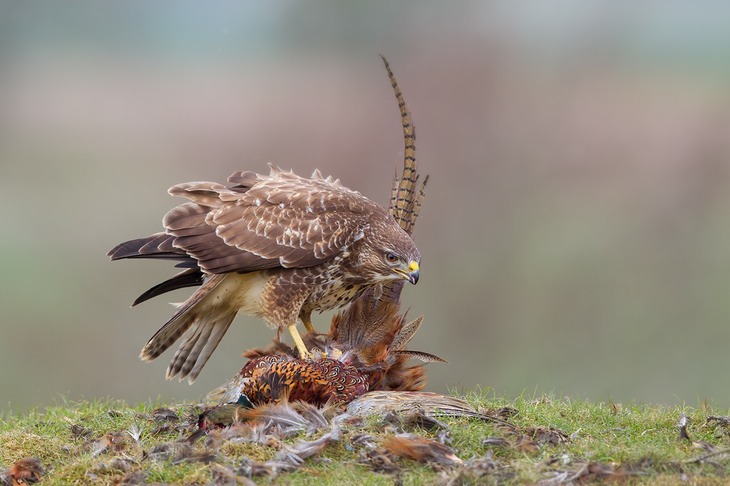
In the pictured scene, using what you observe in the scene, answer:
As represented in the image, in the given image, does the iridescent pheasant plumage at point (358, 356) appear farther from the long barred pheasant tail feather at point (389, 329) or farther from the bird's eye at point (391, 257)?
the bird's eye at point (391, 257)

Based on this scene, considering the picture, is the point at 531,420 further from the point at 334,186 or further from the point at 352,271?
the point at 334,186

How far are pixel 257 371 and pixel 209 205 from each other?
1.45m

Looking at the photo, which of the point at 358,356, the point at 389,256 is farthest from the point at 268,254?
the point at 358,356

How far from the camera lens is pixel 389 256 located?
20.5ft

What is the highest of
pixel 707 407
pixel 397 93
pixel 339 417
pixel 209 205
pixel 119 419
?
pixel 397 93

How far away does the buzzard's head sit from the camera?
6234 millimetres

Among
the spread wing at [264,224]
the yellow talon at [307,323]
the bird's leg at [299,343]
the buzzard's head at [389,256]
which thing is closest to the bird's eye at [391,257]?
the buzzard's head at [389,256]

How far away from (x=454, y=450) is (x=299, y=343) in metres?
1.56

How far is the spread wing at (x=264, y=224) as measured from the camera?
634cm

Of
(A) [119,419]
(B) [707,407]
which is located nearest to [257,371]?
(A) [119,419]

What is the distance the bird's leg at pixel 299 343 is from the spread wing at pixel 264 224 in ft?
1.30

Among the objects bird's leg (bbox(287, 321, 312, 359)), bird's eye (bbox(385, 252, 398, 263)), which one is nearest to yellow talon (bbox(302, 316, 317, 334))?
bird's leg (bbox(287, 321, 312, 359))

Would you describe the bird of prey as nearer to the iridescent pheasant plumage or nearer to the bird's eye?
the bird's eye

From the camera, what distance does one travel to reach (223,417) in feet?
17.9
